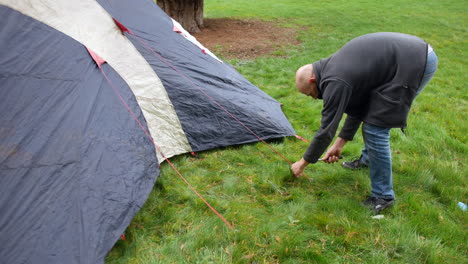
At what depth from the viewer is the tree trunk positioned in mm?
8523

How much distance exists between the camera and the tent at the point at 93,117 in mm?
2311

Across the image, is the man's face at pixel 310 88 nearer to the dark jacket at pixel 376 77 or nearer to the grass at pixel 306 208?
the dark jacket at pixel 376 77

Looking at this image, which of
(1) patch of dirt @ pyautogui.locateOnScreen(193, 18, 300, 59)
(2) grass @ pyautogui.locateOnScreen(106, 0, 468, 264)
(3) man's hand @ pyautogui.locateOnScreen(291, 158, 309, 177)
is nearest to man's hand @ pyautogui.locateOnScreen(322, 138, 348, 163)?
(2) grass @ pyautogui.locateOnScreen(106, 0, 468, 264)

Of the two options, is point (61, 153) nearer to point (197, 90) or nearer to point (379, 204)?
point (197, 90)

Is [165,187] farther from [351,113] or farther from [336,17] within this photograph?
[336,17]

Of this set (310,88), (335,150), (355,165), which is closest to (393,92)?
(310,88)

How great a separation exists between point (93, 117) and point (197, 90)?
1.34 m

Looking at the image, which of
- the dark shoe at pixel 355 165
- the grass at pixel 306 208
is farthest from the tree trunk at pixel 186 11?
the dark shoe at pixel 355 165

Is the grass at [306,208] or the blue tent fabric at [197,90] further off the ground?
the blue tent fabric at [197,90]

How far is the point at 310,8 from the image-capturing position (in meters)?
15.8

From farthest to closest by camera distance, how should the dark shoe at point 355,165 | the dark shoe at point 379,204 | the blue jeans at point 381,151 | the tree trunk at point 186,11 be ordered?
the tree trunk at point 186,11 < the dark shoe at point 355,165 < the dark shoe at point 379,204 < the blue jeans at point 381,151

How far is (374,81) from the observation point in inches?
103

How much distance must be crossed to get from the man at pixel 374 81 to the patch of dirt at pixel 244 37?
527 centimetres

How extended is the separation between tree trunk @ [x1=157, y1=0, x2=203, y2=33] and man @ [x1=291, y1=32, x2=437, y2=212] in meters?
6.56
